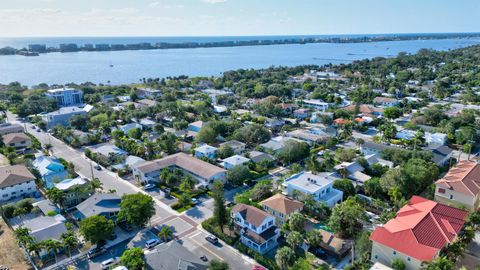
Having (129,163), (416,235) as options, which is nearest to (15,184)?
(129,163)

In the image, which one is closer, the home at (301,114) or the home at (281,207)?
the home at (281,207)

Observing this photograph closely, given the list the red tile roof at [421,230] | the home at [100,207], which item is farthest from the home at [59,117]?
the red tile roof at [421,230]

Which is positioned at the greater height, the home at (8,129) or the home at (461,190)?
the home at (8,129)

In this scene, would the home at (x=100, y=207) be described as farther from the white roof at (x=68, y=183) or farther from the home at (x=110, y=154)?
the home at (x=110, y=154)

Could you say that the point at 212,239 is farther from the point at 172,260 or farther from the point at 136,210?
the point at 136,210

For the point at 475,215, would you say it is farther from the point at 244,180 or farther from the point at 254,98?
the point at 254,98

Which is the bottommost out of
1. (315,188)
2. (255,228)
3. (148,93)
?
(255,228)

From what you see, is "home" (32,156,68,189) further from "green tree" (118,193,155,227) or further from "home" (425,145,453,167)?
"home" (425,145,453,167)
